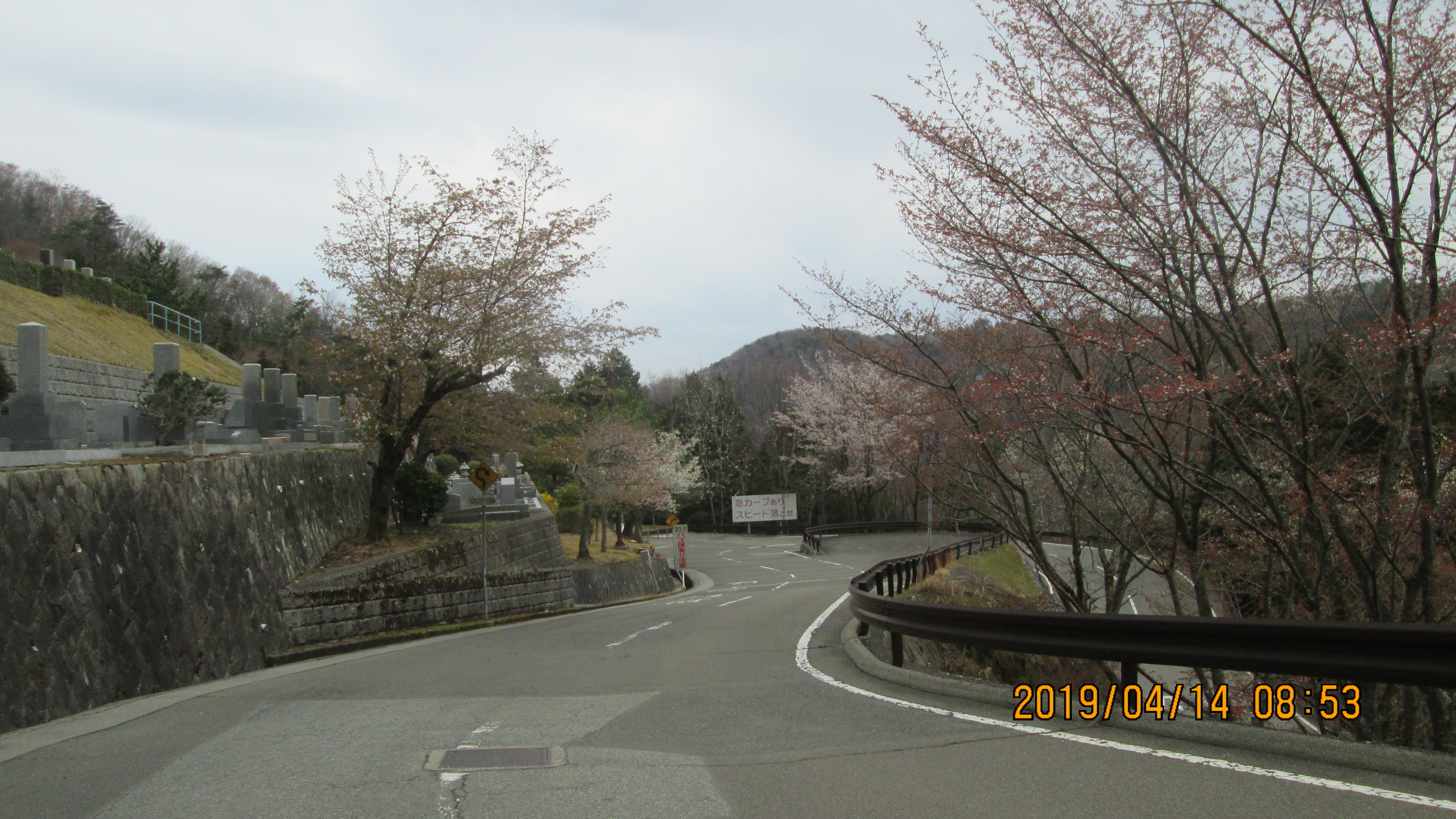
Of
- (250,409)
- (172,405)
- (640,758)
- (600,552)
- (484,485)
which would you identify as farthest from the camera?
(600,552)

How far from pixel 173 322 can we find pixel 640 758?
41842mm

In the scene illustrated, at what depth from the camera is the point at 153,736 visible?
711cm

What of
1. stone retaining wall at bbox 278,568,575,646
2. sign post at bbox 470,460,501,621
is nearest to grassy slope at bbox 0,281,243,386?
sign post at bbox 470,460,501,621

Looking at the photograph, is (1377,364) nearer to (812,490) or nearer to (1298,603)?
(1298,603)

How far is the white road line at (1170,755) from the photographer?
422 cm

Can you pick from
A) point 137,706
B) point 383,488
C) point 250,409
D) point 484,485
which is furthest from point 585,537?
point 137,706

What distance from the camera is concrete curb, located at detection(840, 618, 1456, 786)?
4.57 metres

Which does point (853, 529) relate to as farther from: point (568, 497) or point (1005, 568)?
point (1005, 568)

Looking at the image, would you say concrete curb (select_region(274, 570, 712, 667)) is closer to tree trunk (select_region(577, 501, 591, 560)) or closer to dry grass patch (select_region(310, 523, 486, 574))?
dry grass patch (select_region(310, 523, 486, 574))

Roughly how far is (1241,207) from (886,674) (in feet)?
19.1

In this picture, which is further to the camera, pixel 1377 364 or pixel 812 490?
pixel 812 490

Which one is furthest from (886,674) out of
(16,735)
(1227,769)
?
(16,735)
